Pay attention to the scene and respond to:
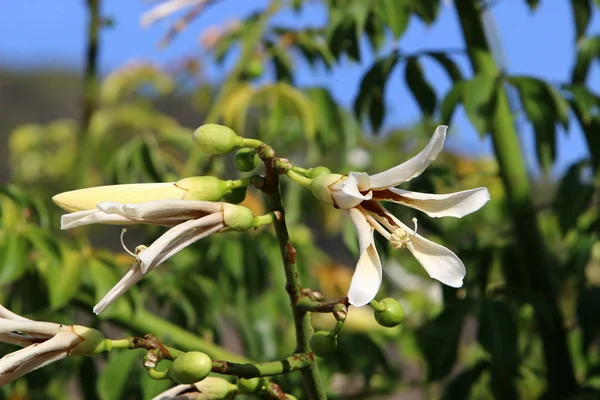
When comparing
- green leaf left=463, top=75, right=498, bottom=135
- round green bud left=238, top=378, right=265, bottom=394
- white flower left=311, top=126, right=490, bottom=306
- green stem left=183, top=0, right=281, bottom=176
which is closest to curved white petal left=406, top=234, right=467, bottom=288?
white flower left=311, top=126, right=490, bottom=306

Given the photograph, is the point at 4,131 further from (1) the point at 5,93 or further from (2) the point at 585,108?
(2) the point at 585,108

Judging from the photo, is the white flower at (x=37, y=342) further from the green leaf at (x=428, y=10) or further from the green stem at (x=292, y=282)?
the green leaf at (x=428, y=10)

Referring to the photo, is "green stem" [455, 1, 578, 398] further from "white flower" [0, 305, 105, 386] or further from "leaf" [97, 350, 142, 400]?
"white flower" [0, 305, 105, 386]

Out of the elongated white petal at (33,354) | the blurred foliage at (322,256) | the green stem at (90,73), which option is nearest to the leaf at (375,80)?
the blurred foliage at (322,256)

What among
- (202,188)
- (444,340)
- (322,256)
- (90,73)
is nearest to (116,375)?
(444,340)

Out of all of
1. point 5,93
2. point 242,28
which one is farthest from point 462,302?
point 5,93

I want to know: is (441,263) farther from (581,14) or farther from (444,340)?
(581,14)

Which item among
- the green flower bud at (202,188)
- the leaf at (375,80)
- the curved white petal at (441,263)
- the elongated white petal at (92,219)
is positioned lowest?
the leaf at (375,80)
